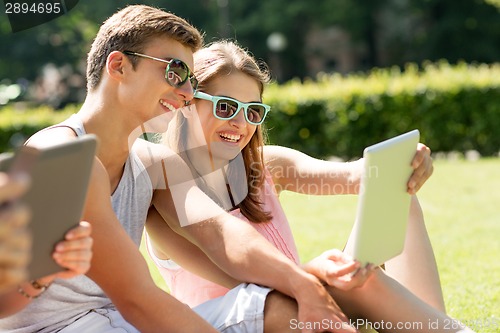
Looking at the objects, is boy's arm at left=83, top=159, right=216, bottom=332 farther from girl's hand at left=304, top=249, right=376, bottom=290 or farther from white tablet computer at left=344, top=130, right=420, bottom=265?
white tablet computer at left=344, top=130, right=420, bottom=265

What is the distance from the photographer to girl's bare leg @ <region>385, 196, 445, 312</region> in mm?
3283

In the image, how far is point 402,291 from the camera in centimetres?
295

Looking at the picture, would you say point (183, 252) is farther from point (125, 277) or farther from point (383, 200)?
point (383, 200)

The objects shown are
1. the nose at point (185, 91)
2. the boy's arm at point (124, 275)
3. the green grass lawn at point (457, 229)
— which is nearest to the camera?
the boy's arm at point (124, 275)

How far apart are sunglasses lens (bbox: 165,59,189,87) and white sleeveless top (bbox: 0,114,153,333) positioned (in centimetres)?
35

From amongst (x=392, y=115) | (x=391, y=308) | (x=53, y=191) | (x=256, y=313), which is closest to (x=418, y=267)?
(x=391, y=308)

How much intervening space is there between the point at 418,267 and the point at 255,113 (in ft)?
3.42

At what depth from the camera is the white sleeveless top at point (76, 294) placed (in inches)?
109

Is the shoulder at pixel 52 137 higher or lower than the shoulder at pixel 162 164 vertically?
higher

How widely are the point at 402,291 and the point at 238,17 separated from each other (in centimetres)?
3773

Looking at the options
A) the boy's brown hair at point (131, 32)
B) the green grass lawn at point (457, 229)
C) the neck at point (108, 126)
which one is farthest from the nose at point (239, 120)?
the green grass lawn at point (457, 229)

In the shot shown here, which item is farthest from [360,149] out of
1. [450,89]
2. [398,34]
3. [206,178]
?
[398,34]

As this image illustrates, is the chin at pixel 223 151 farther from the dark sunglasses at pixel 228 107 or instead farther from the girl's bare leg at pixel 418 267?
the girl's bare leg at pixel 418 267

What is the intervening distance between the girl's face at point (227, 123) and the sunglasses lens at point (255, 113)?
1.2 inches
